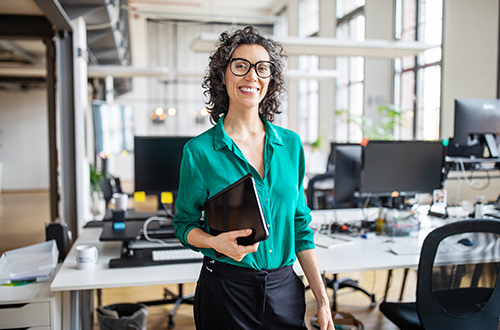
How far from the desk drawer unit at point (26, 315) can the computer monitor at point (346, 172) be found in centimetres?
191

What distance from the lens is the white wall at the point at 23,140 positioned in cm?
1189

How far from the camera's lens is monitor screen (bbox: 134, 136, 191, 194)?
275 cm

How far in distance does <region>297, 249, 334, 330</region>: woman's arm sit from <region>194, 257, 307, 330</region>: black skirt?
3.3 inches

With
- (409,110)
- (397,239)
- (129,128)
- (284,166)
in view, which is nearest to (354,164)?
(397,239)

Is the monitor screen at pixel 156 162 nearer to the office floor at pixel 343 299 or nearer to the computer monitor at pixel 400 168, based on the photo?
the office floor at pixel 343 299

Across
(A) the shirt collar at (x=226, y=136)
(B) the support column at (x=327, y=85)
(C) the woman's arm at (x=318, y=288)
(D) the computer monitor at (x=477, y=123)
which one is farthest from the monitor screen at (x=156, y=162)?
(B) the support column at (x=327, y=85)

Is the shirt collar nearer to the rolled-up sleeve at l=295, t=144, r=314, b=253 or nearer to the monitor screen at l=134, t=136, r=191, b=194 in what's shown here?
the rolled-up sleeve at l=295, t=144, r=314, b=253

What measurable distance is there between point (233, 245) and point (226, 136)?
36 centimetres

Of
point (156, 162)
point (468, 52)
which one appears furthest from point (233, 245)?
point (468, 52)

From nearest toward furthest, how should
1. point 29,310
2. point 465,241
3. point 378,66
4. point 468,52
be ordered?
point 465,241, point 29,310, point 468,52, point 378,66

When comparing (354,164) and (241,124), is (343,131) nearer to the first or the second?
(354,164)

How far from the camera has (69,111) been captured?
13.4 ft

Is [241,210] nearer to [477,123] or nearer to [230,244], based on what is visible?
[230,244]

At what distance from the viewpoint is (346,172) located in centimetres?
303
